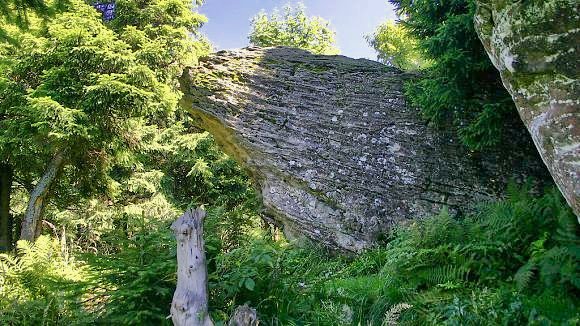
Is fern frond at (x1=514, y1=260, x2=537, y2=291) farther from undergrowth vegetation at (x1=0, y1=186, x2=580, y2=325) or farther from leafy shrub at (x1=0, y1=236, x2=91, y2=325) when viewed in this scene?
leafy shrub at (x1=0, y1=236, x2=91, y2=325)

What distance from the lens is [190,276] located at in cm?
321

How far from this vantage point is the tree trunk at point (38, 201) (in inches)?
442

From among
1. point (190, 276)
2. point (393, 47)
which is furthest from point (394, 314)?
point (393, 47)

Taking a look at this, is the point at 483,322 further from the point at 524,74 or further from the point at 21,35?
the point at 21,35

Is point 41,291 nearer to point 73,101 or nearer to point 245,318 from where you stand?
point 245,318

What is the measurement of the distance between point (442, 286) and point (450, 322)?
17.7 inches

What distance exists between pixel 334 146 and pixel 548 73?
4677 millimetres

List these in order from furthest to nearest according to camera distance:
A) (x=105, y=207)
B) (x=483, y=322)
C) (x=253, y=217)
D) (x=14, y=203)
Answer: (x=14, y=203) → (x=105, y=207) → (x=253, y=217) → (x=483, y=322)

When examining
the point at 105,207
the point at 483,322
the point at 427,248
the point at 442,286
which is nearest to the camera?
the point at 483,322

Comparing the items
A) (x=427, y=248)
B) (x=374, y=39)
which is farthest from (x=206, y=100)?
(x=374, y=39)

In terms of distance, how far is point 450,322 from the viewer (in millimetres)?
3510

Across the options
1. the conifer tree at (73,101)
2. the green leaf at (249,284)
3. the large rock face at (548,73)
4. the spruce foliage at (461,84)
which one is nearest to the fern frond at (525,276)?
the large rock face at (548,73)

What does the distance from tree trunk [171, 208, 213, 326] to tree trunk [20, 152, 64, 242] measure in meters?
9.91

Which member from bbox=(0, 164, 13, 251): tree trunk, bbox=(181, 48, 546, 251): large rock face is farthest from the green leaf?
bbox=(0, 164, 13, 251): tree trunk
